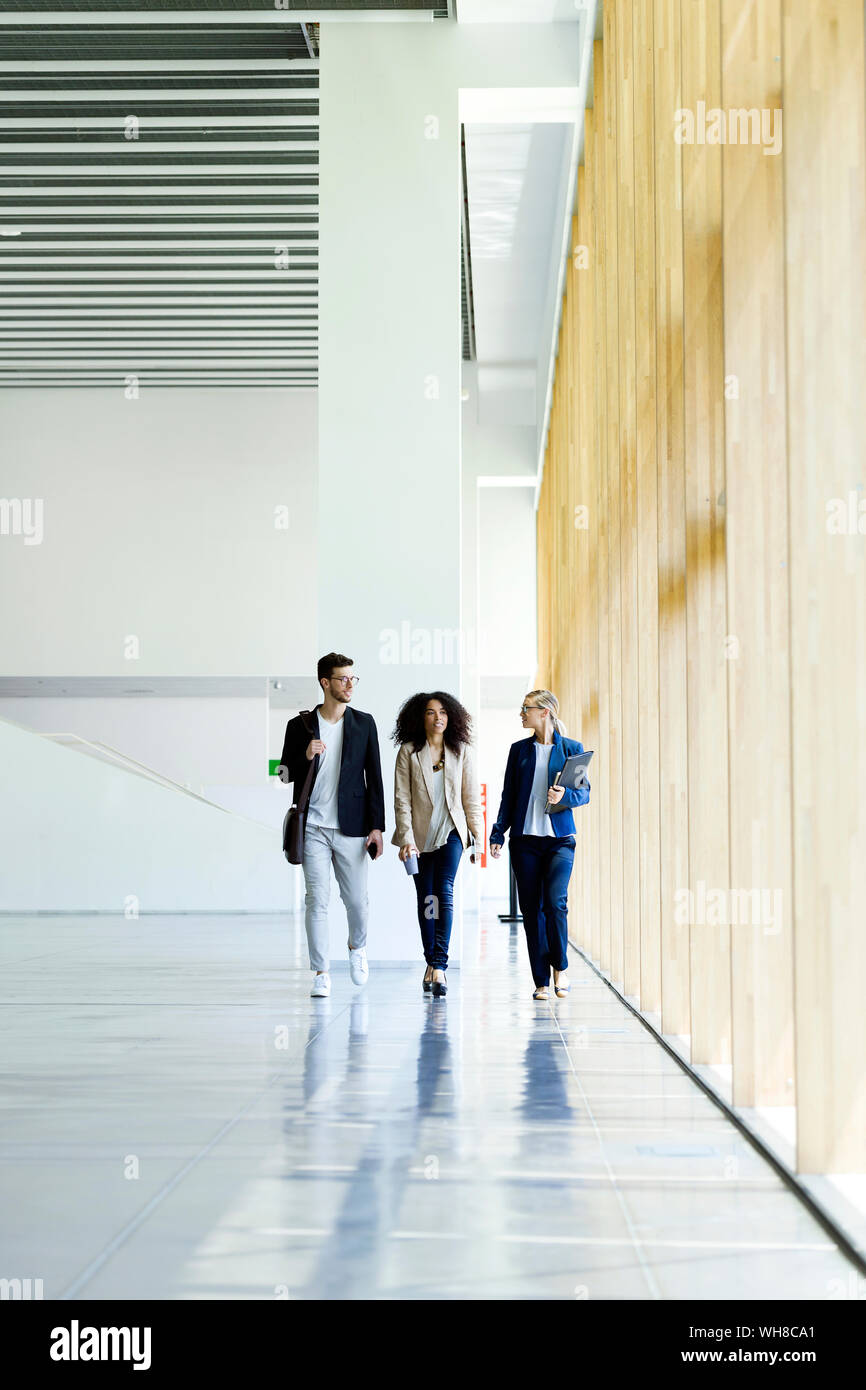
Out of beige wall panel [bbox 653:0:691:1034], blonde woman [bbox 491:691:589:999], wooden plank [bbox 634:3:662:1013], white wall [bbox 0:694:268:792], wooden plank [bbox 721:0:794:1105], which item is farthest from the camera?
white wall [bbox 0:694:268:792]

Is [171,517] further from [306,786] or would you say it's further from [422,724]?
[306,786]

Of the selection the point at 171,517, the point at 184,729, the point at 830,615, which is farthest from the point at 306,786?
the point at 184,729

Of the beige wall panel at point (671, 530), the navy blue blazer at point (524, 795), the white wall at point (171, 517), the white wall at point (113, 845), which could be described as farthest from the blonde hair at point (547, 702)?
the white wall at point (171, 517)

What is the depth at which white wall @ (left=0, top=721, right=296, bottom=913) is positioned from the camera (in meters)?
16.8

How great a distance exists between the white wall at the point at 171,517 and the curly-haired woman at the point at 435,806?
15504 millimetres

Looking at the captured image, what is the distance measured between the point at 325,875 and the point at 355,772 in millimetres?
555

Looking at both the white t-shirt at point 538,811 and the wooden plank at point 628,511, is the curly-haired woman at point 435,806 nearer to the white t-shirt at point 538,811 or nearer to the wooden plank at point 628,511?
the white t-shirt at point 538,811

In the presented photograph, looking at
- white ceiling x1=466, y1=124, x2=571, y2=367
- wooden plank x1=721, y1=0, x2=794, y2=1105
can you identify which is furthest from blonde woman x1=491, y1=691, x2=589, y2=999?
white ceiling x1=466, y1=124, x2=571, y2=367

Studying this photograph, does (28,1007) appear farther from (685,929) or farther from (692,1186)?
(692,1186)

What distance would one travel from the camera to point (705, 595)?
14.9 feet

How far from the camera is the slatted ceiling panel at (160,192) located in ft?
38.9

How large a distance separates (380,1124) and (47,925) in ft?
36.1

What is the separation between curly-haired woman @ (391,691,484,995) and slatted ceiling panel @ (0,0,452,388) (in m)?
5.02

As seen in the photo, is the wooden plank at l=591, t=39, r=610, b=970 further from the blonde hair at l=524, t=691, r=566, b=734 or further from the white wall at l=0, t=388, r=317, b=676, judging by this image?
the white wall at l=0, t=388, r=317, b=676
